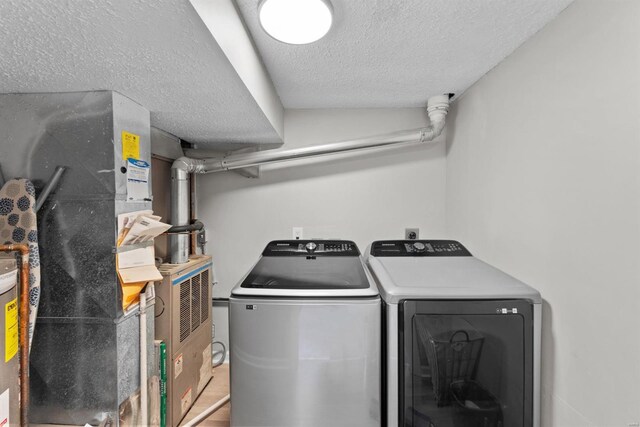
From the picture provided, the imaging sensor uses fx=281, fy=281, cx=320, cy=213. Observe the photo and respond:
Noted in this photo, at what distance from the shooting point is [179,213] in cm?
182

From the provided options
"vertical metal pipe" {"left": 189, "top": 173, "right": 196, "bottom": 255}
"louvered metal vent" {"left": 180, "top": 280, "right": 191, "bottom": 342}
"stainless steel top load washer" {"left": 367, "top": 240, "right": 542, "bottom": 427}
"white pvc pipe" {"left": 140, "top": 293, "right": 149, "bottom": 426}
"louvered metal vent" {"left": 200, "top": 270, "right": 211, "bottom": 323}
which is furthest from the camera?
"vertical metal pipe" {"left": 189, "top": 173, "right": 196, "bottom": 255}

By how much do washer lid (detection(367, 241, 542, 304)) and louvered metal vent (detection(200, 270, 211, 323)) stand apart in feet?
3.83

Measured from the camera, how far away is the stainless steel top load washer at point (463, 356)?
3.78 ft

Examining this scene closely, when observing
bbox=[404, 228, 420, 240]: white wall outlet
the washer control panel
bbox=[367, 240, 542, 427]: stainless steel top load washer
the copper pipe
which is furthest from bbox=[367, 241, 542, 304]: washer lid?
the copper pipe

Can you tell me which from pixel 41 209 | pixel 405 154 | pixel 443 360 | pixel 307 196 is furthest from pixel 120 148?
pixel 405 154

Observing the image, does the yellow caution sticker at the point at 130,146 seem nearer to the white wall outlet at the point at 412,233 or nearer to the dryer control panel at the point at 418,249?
the dryer control panel at the point at 418,249

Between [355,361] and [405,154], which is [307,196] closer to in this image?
[405,154]

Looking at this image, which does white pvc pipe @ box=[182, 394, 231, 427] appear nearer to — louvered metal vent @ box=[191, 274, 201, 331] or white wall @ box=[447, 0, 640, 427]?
louvered metal vent @ box=[191, 274, 201, 331]

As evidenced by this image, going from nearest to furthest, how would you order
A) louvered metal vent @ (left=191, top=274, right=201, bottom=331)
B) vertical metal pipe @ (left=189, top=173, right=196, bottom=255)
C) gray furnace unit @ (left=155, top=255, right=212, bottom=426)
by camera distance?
gray furnace unit @ (left=155, top=255, right=212, bottom=426), louvered metal vent @ (left=191, top=274, right=201, bottom=331), vertical metal pipe @ (left=189, top=173, right=196, bottom=255)

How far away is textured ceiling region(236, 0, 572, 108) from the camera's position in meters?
1.05

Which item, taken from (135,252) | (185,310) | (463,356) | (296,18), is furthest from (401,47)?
(185,310)

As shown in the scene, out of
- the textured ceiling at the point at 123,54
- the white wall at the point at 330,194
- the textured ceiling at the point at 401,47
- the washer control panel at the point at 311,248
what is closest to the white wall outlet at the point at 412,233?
the white wall at the point at 330,194

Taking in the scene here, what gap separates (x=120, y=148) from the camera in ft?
3.97

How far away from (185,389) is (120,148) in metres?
1.42
